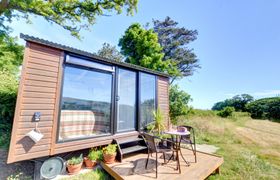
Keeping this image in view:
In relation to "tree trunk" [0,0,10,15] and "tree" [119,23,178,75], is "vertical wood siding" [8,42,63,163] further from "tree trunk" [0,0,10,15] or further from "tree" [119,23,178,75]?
"tree" [119,23,178,75]

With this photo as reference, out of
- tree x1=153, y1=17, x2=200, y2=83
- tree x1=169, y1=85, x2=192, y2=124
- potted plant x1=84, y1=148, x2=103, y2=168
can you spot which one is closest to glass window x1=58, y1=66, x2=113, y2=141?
potted plant x1=84, y1=148, x2=103, y2=168

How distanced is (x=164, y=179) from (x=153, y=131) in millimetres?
2222

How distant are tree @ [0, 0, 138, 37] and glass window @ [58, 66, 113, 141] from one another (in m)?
7.17

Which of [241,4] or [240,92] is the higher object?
[241,4]

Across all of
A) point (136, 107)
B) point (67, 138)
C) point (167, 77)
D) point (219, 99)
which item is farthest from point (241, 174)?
point (219, 99)

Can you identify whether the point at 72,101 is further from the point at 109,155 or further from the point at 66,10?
Answer: the point at 66,10

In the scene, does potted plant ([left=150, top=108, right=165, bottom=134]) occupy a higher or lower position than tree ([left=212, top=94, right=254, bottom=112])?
lower

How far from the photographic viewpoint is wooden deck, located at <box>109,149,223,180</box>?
108 inches

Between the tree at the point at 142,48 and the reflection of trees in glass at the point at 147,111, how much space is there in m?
6.12

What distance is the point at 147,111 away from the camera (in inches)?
200

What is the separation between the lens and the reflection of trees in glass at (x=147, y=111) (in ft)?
16.0

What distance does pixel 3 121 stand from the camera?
473cm

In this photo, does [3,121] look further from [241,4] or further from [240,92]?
[240,92]

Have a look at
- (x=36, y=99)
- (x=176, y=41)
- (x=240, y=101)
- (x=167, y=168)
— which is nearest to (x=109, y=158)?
(x=167, y=168)
